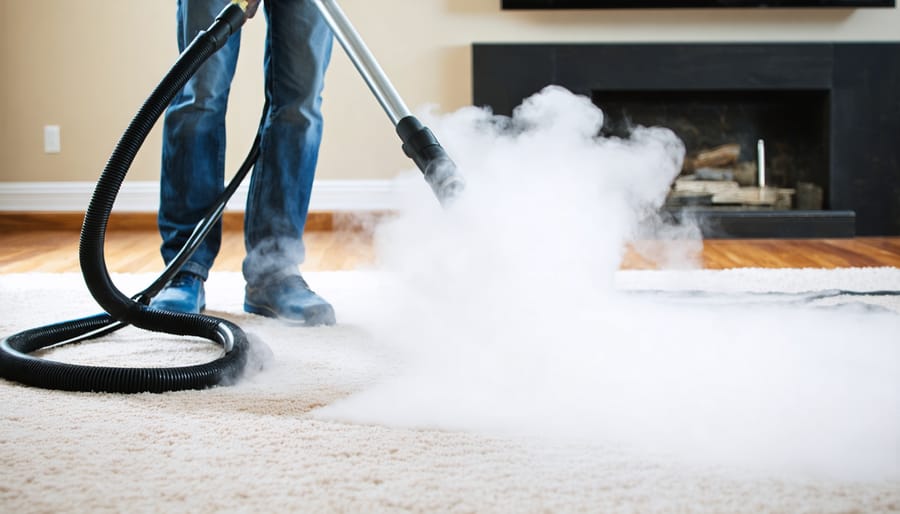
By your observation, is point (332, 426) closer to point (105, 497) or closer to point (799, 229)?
point (105, 497)

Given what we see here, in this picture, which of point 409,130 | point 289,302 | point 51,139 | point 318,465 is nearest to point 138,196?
point 51,139

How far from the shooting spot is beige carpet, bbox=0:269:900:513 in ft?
2.27

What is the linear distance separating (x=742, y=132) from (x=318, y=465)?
2746 millimetres

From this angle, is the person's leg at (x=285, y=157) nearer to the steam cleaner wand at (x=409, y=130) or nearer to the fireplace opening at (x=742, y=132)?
the steam cleaner wand at (x=409, y=130)

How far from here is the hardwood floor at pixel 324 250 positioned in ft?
7.61

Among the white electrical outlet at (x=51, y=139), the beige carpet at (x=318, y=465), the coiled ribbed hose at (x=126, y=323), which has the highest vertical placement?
the white electrical outlet at (x=51, y=139)

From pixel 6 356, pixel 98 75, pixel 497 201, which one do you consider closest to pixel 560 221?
pixel 497 201

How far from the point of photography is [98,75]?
3.18 metres

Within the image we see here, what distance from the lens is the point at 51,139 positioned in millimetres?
3197

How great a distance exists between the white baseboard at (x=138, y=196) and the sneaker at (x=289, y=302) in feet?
5.31

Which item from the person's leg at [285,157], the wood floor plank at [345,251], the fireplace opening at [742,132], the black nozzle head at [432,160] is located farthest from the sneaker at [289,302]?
the fireplace opening at [742,132]

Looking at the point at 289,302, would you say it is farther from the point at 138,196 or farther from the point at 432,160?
the point at 138,196

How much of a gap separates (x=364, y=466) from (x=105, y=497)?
0.64ft

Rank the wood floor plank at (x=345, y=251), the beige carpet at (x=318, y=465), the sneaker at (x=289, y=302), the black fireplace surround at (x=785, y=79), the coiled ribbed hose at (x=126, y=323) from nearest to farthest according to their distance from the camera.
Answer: the beige carpet at (x=318, y=465) < the coiled ribbed hose at (x=126, y=323) < the sneaker at (x=289, y=302) < the wood floor plank at (x=345, y=251) < the black fireplace surround at (x=785, y=79)
